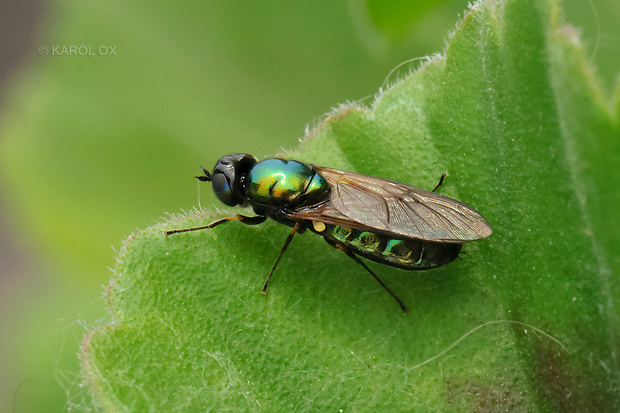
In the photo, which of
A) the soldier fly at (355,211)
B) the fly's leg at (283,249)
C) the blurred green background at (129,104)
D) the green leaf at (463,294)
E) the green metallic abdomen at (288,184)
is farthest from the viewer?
the blurred green background at (129,104)

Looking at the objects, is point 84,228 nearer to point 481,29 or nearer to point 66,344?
point 66,344

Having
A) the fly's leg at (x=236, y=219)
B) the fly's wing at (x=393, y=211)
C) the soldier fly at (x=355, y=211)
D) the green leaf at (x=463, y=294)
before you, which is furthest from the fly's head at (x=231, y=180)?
the green leaf at (x=463, y=294)

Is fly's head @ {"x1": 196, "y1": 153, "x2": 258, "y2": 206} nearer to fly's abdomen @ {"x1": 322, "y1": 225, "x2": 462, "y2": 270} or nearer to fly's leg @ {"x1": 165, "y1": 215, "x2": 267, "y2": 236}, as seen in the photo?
fly's leg @ {"x1": 165, "y1": 215, "x2": 267, "y2": 236}

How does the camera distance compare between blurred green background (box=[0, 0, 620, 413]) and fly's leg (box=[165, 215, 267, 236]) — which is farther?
blurred green background (box=[0, 0, 620, 413])

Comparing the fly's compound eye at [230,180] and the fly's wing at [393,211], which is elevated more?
the fly's compound eye at [230,180]

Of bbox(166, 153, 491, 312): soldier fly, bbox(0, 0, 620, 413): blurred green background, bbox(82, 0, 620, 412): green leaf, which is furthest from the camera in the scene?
bbox(0, 0, 620, 413): blurred green background

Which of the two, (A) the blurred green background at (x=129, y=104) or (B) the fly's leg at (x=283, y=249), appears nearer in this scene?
(B) the fly's leg at (x=283, y=249)

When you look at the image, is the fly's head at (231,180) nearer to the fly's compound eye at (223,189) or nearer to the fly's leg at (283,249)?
the fly's compound eye at (223,189)

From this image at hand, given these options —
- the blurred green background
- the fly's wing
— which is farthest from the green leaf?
the blurred green background
